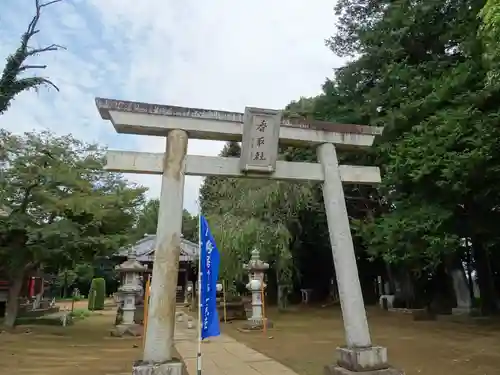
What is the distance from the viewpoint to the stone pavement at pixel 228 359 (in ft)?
24.0

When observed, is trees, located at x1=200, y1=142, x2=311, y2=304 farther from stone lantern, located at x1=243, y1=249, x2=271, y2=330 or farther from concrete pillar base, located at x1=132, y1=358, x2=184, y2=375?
concrete pillar base, located at x1=132, y1=358, x2=184, y2=375

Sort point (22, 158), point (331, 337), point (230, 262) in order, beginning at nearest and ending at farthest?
point (331, 337), point (22, 158), point (230, 262)

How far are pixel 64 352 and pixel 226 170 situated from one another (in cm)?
674

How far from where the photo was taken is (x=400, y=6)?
13555 millimetres

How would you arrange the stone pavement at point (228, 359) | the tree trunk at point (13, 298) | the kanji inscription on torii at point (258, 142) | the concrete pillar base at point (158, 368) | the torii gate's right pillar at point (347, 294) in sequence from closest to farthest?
the concrete pillar base at point (158, 368)
the torii gate's right pillar at point (347, 294)
the kanji inscription on torii at point (258, 142)
the stone pavement at point (228, 359)
the tree trunk at point (13, 298)

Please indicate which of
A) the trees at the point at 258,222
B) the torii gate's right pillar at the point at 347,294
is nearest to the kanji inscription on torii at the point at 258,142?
the torii gate's right pillar at the point at 347,294

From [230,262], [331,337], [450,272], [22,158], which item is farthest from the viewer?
[230,262]

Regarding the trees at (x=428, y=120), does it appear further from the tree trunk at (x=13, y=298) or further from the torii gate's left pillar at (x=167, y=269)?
the tree trunk at (x=13, y=298)

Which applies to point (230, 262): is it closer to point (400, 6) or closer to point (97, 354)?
point (97, 354)

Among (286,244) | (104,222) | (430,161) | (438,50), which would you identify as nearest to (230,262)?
(286,244)

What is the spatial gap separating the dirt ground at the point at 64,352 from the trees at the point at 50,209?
1.94 metres

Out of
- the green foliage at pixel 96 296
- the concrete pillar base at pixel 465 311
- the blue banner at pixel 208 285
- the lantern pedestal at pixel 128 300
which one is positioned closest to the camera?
the blue banner at pixel 208 285

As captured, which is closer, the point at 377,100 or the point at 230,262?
the point at 377,100

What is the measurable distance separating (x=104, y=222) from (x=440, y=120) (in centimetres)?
1038
